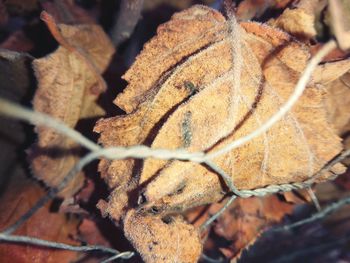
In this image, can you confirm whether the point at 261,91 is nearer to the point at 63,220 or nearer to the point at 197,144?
the point at 197,144

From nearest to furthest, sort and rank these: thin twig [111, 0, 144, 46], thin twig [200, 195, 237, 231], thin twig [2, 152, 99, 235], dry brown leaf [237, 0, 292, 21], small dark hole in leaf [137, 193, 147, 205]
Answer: thin twig [2, 152, 99, 235], small dark hole in leaf [137, 193, 147, 205], thin twig [200, 195, 237, 231], dry brown leaf [237, 0, 292, 21], thin twig [111, 0, 144, 46]

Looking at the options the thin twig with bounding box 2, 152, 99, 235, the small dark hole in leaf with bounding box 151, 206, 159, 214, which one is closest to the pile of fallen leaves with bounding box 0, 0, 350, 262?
the small dark hole in leaf with bounding box 151, 206, 159, 214

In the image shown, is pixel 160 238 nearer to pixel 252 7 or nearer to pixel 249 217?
pixel 249 217

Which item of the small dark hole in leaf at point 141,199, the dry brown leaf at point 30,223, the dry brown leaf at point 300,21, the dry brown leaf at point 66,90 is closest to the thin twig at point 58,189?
the small dark hole in leaf at point 141,199

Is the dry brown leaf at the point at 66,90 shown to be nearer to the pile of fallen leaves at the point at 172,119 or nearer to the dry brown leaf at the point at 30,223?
the pile of fallen leaves at the point at 172,119

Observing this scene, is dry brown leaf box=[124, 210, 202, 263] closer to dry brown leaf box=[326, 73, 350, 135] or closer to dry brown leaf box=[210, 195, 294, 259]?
dry brown leaf box=[210, 195, 294, 259]

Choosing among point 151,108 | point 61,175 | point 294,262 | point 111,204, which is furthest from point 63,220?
point 294,262

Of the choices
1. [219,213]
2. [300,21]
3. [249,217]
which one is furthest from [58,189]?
[249,217]
